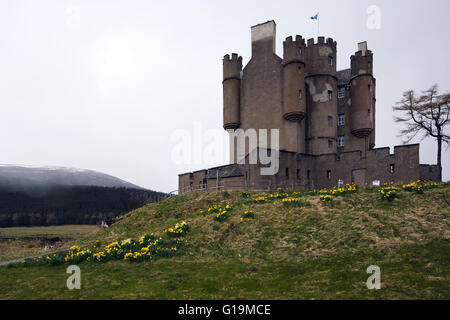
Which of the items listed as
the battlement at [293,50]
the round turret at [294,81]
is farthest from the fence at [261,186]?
the battlement at [293,50]

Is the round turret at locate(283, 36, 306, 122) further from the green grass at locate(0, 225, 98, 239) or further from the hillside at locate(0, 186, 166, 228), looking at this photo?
the hillside at locate(0, 186, 166, 228)

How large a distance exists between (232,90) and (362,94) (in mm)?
19492

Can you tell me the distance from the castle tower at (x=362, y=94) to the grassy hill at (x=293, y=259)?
84.1 ft

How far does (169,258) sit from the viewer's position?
17344 millimetres

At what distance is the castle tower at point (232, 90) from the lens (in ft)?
172

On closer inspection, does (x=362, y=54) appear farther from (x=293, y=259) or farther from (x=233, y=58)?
(x=293, y=259)

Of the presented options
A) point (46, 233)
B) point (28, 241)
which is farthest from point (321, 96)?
point (46, 233)

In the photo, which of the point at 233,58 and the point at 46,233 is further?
the point at 46,233

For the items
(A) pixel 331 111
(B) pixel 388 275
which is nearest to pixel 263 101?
(A) pixel 331 111

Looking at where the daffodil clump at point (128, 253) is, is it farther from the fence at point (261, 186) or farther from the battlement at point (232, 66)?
the battlement at point (232, 66)

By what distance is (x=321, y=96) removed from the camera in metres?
49.3

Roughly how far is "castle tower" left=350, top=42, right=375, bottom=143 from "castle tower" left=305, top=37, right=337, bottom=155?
8.93 feet
